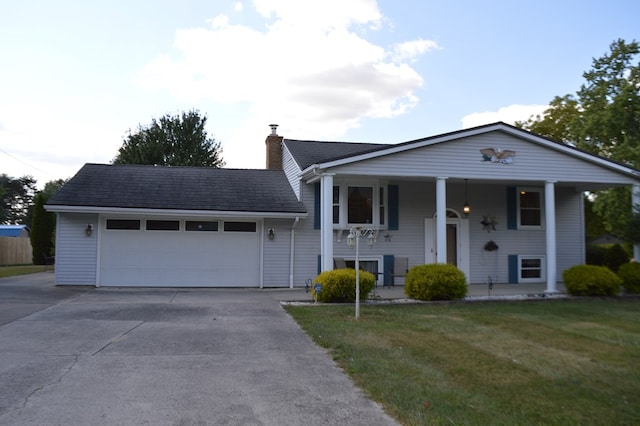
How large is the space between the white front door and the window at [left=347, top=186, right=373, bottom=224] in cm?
211

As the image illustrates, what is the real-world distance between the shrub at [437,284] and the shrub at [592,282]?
3284mm

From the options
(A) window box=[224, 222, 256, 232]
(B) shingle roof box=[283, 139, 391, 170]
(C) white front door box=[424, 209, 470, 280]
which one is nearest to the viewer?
(A) window box=[224, 222, 256, 232]

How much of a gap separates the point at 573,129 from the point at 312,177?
760 inches

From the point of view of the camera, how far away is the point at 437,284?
40.0ft

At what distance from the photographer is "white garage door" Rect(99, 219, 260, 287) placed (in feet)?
48.6

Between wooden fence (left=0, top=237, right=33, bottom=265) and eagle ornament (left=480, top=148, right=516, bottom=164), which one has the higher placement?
eagle ornament (left=480, top=148, right=516, bottom=164)

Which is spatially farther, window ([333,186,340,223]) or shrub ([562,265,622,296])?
window ([333,186,340,223])

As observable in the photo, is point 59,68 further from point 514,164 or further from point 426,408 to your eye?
point 426,408

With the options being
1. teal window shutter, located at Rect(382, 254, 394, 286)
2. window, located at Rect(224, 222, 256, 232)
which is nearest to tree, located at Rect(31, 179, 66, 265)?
window, located at Rect(224, 222, 256, 232)

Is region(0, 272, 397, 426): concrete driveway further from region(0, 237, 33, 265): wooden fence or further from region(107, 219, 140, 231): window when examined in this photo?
region(0, 237, 33, 265): wooden fence

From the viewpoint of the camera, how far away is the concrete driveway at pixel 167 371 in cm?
447

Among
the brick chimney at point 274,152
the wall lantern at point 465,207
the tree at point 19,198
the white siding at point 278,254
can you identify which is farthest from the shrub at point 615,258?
the tree at point 19,198

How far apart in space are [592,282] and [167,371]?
450 inches

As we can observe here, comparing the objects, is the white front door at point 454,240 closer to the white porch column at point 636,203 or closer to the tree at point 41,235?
the white porch column at point 636,203
